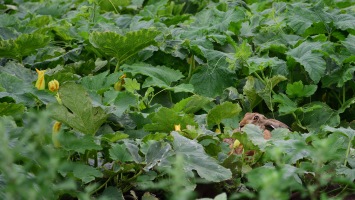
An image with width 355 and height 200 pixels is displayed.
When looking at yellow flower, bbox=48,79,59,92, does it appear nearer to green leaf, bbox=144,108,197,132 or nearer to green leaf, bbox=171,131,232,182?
green leaf, bbox=144,108,197,132

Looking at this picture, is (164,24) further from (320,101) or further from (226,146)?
(226,146)

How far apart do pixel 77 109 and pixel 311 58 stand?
1360 millimetres

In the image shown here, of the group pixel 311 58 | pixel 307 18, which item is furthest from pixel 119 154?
pixel 307 18

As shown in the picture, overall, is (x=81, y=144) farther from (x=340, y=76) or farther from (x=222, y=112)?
(x=340, y=76)

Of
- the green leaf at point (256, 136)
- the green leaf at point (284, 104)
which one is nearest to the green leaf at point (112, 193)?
the green leaf at point (256, 136)

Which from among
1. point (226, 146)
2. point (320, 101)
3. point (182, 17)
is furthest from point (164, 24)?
point (226, 146)

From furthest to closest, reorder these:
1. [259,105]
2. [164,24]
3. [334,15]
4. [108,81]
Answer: [164,24] < [334,15] < [259,105] < [108,81]

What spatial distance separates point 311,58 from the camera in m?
3.59

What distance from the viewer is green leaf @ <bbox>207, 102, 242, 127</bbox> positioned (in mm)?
2992

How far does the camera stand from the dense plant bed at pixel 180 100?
2469 mm

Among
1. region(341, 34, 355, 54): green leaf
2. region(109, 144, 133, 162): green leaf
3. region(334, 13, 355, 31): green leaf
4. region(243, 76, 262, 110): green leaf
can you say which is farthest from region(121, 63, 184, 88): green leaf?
region(109, 144, 133, 162): green leaf

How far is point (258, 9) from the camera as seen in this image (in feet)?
16.2

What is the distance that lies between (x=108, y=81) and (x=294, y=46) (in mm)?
1033

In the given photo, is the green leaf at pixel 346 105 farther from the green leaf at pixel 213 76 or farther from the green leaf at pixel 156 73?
the green leaf at pixel 156 73
